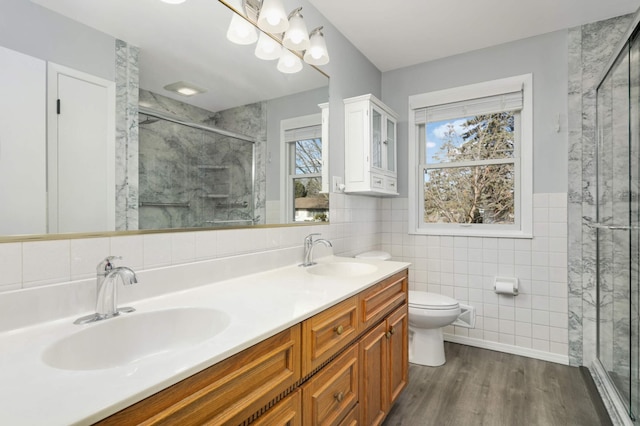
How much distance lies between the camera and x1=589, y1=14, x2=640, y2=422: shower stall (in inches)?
65.9

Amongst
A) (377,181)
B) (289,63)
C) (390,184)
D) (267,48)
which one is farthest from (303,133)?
(390,184)

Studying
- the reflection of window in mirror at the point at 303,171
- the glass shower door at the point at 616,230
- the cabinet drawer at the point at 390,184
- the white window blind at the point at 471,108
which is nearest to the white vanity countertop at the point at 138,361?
the reflection of window in mirror at the point at 303,171

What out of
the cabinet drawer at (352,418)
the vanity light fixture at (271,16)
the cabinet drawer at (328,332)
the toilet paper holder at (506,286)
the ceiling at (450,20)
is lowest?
the cabinet drawer at (352,418)

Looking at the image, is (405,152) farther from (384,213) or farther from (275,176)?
(275,176)

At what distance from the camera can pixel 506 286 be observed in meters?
2.54

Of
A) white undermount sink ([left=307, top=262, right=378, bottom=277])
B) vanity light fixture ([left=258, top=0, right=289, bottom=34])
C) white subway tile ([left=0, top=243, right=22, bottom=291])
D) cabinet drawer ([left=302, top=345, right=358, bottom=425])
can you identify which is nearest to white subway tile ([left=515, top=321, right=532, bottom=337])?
white undermount sink ([left=307, top=262, right=378, bottom=277])

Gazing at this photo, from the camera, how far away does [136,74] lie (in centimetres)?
118

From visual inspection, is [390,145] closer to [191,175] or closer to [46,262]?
[191,175]

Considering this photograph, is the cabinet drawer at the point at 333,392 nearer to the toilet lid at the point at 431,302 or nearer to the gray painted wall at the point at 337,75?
the toilet lid at the point at 431,302

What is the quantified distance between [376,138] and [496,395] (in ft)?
6.26

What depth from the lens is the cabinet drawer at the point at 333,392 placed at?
1059mm

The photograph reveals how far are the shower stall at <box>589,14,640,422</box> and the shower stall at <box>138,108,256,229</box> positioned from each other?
1.97 metres

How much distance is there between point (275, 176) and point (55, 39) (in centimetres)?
106

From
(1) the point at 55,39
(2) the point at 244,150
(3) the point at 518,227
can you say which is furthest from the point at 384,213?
(1) the point at 55,39
